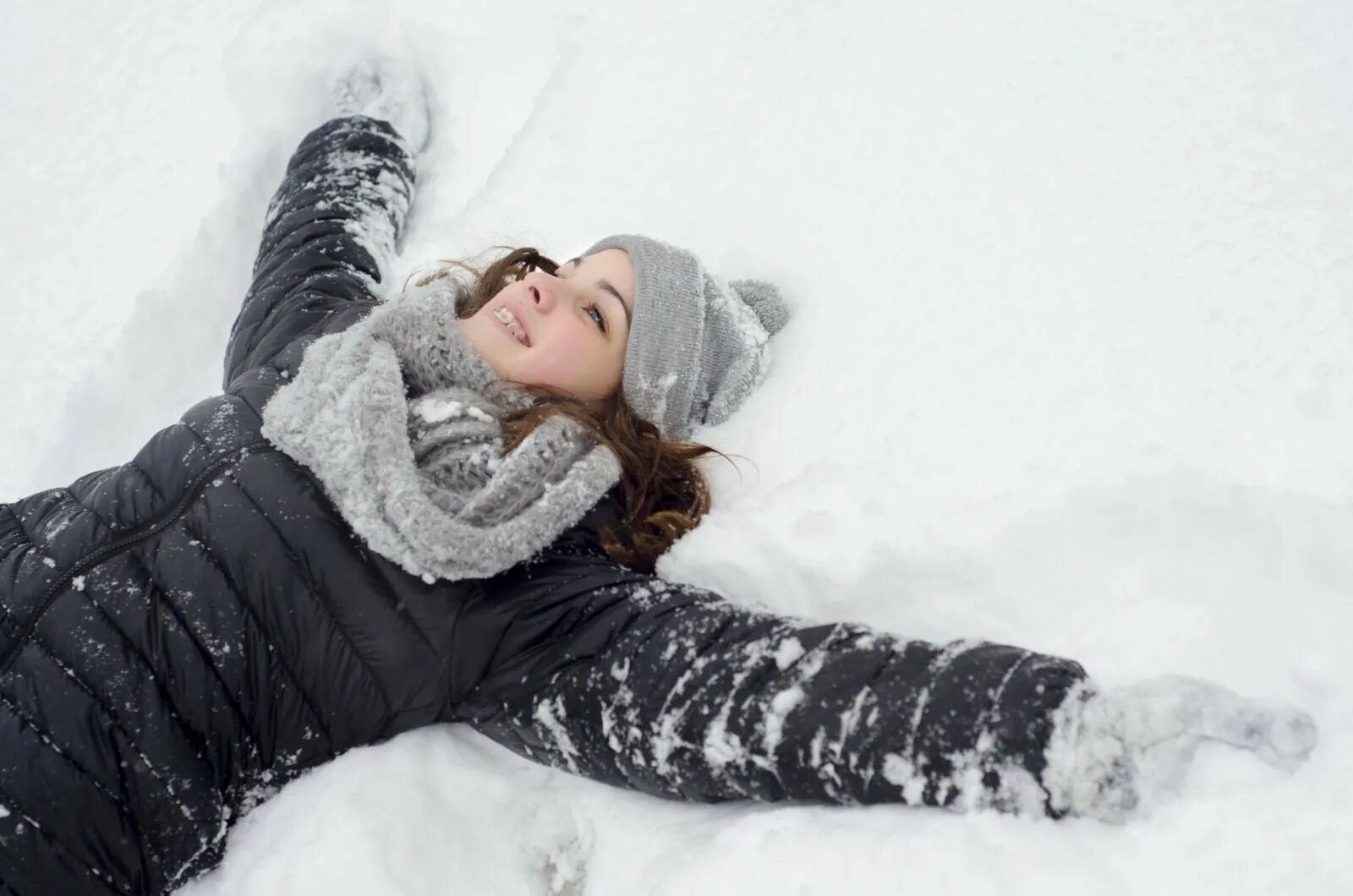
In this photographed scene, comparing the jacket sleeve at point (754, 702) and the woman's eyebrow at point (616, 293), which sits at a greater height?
the woman's eyebrow at point (616, 293)

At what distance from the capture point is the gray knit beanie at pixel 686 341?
2.11 metres

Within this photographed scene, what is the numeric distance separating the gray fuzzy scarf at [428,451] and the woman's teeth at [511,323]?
0.34 ft

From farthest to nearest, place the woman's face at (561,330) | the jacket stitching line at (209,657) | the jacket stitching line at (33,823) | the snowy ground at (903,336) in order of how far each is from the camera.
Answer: the woman's face at (561,330), the jacket stitching line at (209,657), the jacket stitching line at (33,823), the snowy ground at (903,336)

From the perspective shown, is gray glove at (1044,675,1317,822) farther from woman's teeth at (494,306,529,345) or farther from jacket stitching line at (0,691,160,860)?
jacket stitching line at (0,691,160,860)

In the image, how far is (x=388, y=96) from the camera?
10.2 feet

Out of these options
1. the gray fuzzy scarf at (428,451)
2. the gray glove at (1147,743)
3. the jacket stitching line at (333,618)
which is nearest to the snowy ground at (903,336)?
the gray glove at (1147,743)

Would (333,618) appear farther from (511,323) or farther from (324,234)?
(324,234)

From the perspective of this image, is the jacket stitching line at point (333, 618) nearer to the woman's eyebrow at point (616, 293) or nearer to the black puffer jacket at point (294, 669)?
the black puffer jacket at point (294, 669)

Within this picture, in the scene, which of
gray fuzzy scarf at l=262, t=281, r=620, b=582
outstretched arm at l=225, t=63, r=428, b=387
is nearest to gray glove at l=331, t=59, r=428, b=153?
outstretched arm at l=225, t=63, r=428, b=387

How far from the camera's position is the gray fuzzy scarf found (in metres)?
1.72

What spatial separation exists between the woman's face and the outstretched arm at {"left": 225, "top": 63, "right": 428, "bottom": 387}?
0.53 meters

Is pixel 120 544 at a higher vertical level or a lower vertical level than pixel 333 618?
lower

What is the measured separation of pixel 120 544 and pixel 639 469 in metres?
0.98

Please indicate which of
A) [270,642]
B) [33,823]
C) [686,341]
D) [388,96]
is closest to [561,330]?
[686,341]
